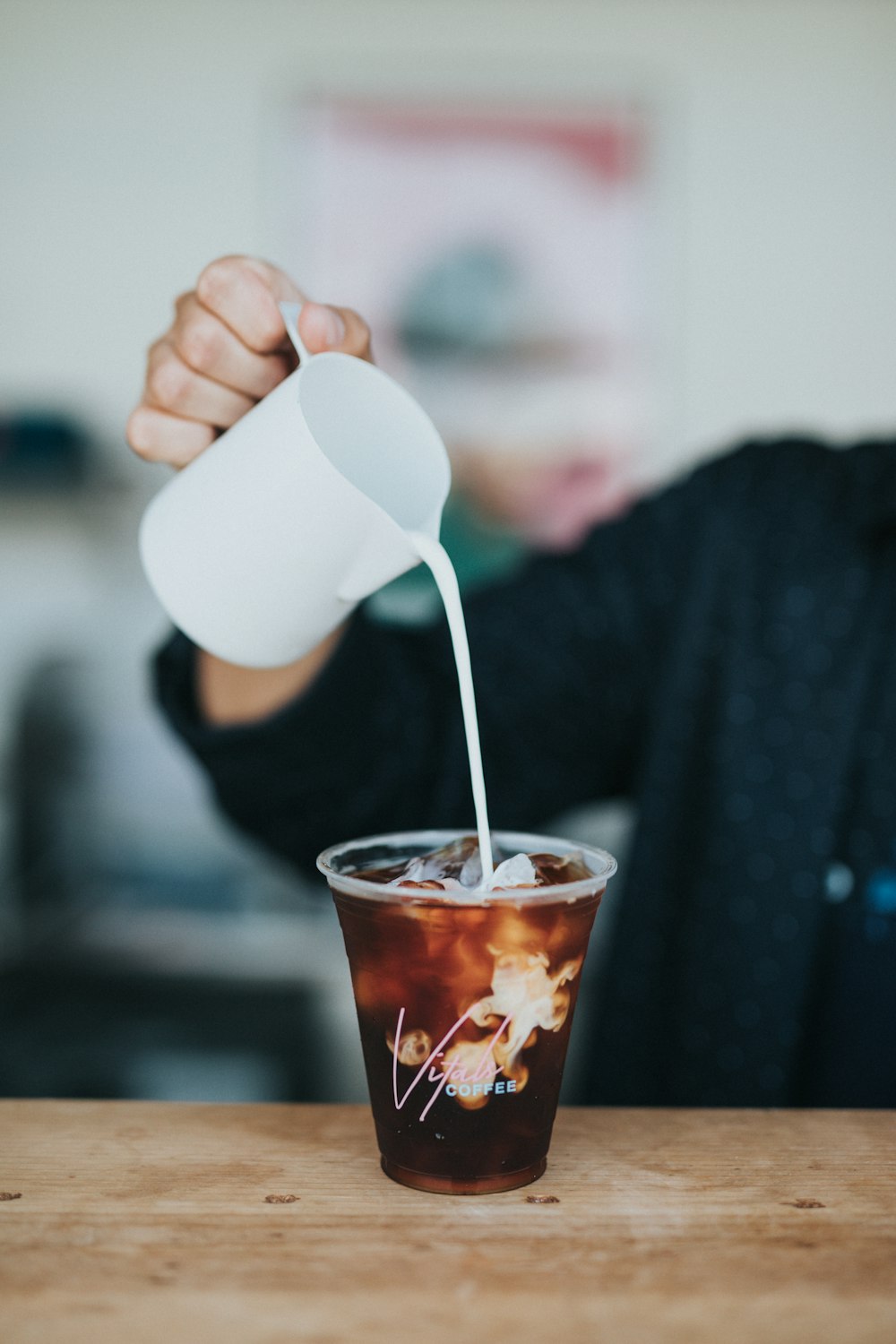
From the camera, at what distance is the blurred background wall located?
237cm

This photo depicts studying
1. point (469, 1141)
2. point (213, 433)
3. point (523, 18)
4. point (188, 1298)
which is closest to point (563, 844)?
point (469, 1141)

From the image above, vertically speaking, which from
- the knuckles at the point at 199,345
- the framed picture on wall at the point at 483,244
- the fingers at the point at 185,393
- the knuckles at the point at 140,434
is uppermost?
the framed picture on wall at the point at 483,244

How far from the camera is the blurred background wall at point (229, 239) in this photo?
2373 mm

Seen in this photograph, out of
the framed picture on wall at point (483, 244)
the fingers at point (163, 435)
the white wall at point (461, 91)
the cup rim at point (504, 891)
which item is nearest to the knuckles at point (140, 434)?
the fingers at point (163, 435)

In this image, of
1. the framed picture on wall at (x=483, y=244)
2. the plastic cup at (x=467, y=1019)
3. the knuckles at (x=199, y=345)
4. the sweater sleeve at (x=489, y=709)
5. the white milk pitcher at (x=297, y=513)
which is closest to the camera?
the plastic cup at (x=467, y=1019)

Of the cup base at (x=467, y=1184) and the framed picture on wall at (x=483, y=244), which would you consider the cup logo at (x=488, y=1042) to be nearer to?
the cup base at (x=467, y=1184)

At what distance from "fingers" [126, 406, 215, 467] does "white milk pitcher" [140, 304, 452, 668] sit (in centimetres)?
8

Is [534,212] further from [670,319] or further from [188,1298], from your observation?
[188,1298]

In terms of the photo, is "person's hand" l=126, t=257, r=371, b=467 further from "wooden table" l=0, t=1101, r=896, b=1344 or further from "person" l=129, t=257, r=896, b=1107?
"wooden table" l=0, t=1101, r=896, b=1344

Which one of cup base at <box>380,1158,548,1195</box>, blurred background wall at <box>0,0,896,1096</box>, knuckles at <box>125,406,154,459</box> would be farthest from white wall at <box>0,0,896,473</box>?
cup base at <box>380,1158,548,1195</box>

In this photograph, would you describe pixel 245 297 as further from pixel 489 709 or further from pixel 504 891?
pixel 489 709

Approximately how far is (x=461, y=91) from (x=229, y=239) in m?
0.55

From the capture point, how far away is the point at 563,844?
610mm

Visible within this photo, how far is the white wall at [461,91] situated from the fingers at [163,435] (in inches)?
67.4
